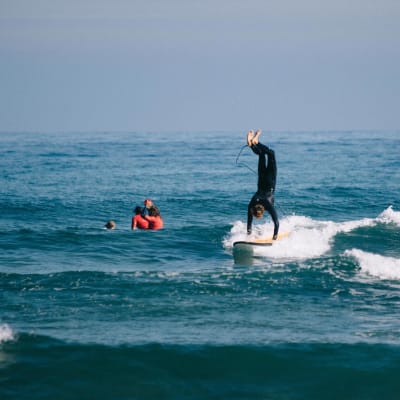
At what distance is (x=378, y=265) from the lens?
16.1m

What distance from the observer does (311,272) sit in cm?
1553

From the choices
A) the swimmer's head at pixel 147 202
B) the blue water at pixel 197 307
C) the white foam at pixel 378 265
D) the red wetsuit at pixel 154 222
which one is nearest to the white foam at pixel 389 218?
the blue water at pixel 197 307

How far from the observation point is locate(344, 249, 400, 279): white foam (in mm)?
15355

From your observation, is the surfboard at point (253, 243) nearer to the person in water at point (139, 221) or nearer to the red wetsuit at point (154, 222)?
the red wetsuit at point (154, 222)

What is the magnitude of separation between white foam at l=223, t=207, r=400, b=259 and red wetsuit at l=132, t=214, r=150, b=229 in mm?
2852

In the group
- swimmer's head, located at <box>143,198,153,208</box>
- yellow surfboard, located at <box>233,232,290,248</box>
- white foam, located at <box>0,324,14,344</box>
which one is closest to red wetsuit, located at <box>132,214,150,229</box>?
swimmer's head, located at <box>143,198,153,208</box>

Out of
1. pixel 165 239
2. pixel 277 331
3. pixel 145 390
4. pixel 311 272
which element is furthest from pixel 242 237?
pixel 145 390

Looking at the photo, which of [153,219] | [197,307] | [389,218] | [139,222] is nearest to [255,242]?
[197,307]

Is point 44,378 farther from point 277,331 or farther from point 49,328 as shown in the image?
point 277,331

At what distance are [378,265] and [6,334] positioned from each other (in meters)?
9.35

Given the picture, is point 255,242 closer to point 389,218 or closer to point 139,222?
point 139,222

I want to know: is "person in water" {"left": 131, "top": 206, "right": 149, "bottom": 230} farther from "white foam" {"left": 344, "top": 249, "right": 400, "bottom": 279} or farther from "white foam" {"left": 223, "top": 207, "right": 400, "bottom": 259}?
"white foam" {"left": 344, "top": 249, "right": 400, "bottom": 279}

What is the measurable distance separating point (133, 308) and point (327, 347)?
4.08 meters

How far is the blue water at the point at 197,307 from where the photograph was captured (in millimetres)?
9883
